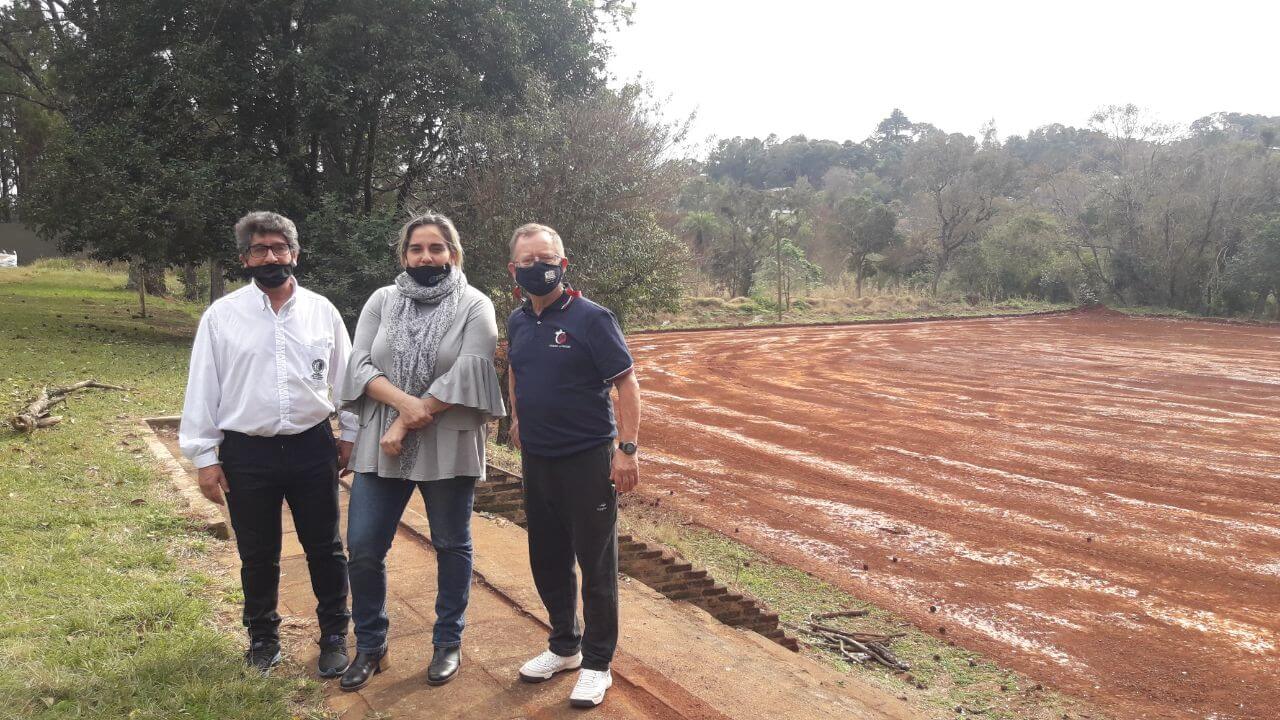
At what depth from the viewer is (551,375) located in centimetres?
307

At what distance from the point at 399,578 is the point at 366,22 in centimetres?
1450

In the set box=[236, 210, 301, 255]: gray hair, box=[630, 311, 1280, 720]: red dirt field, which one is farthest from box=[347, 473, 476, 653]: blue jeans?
box=[630, 311, 1280, 720]: red dirt field

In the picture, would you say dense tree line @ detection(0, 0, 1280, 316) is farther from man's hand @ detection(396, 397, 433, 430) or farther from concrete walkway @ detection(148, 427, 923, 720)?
man's hand @ detection(396, 397, 433, 430)

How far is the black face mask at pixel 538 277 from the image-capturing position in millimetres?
3061

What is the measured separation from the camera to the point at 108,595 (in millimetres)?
3848

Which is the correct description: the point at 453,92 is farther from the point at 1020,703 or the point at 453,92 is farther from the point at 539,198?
the point at 1020,703

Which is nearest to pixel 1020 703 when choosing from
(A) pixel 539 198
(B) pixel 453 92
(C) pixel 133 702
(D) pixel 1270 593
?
(D) pixel 1270 593

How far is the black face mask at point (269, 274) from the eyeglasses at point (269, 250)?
4cm

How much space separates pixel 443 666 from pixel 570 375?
3.94ft

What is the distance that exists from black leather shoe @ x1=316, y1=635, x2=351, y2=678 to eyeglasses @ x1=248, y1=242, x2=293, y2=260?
1457 mm

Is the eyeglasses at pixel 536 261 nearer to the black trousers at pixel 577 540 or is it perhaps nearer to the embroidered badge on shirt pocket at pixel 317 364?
the black trousers at pixel 577 540

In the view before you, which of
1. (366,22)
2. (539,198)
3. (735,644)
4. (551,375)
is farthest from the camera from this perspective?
(366,22)

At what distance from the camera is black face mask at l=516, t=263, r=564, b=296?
120 inches

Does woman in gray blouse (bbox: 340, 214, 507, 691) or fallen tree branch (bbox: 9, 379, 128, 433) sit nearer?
woman in gray blouse (bbox: 340, 214, 507, 691)
